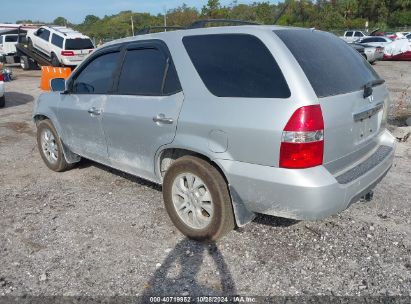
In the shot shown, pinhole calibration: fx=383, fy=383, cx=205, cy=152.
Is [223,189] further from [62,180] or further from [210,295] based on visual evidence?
[62,180]

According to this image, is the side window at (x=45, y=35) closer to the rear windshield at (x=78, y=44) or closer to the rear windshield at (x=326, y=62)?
the rear windshield at (x=78, y=44)

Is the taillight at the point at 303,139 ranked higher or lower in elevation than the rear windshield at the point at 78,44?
higher

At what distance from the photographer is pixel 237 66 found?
296cm

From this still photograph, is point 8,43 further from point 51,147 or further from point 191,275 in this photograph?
point 191,275

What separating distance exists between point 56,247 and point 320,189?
91.9 inches

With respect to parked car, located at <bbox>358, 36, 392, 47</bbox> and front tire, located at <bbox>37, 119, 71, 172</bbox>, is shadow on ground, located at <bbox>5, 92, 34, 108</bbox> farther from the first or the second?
parked car, located at <bbox>358, 36, 392, 47</bbox>

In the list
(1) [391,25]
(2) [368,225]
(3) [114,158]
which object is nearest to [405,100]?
(2) [368,225]

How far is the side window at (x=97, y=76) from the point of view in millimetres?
4070

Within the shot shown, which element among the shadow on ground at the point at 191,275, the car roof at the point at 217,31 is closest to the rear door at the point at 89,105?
the car roof at the point at 217,31

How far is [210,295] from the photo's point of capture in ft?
9.07

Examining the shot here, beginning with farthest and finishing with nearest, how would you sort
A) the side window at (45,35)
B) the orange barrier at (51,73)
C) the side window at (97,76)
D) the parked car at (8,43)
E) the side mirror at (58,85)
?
the parked car at (8,43) < the side window at (45,35) < the orange barrier at (51,73) < the side mirror at (58,85) < the side window at (97,76)

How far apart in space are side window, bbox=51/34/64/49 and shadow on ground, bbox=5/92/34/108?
6653 millimetres

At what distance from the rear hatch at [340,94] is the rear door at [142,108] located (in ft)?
3.52

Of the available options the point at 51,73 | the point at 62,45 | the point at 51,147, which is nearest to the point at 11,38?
the point at 62,45
